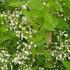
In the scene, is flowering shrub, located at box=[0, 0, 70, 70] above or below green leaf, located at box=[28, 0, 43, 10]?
below

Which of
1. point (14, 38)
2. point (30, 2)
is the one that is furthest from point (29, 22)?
point (30, 2)

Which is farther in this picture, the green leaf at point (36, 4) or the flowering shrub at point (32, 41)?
the flowering shrub at point (32, 41)

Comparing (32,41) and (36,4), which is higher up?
(36,4)

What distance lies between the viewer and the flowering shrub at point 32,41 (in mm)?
3684

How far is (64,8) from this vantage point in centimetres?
384

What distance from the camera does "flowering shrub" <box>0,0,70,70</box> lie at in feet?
12.1

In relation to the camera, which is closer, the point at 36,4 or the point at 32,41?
the point at 36,4

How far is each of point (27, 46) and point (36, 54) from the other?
217 mm

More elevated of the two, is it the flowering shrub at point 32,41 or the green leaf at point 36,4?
the green leaf at point 36,4

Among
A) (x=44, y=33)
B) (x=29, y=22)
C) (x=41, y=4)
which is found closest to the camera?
(x=41, y=4)

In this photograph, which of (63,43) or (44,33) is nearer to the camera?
(44,33)

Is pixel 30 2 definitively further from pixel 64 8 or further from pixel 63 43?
pixel 63 43

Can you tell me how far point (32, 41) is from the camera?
12.1ft

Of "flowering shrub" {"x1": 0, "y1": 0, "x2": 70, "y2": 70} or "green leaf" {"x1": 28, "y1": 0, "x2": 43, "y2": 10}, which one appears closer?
"green leaf" {"x1": 28, "y1": 0, "x2": 43, "y2": 10}
